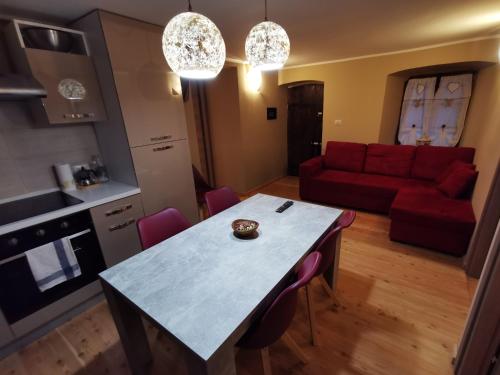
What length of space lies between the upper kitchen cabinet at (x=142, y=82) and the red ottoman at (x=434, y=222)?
8.51 ft

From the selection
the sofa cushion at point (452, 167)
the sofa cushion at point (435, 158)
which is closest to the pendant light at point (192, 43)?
the sofa cushion at point (452, 167)

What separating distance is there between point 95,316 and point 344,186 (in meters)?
3.25

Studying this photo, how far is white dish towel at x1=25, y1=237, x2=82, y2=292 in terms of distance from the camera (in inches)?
61.6

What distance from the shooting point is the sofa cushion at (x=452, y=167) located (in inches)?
108

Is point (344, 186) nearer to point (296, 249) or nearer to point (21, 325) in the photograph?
point (296, 249)

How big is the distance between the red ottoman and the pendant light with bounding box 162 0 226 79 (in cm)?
246

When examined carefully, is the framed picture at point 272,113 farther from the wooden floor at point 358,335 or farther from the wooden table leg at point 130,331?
the wooden table leg at point 130,331

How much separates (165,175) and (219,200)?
67cm

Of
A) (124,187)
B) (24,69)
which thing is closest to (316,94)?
(124,187)

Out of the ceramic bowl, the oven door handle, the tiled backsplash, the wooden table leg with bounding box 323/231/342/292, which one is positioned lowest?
the wooden table leg with bounding box 323/231/342/292

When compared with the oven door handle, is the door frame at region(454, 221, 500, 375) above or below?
below

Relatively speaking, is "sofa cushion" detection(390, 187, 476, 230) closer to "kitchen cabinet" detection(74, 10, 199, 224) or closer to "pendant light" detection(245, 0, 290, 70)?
"pendant light" detection(245, 0, 290, 70)

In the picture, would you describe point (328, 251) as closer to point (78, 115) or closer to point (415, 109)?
point (78, 115)

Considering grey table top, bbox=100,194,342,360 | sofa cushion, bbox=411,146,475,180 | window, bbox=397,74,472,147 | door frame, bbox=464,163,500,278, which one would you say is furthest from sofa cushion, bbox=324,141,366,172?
grey table top, bbox=100,194,342,360
